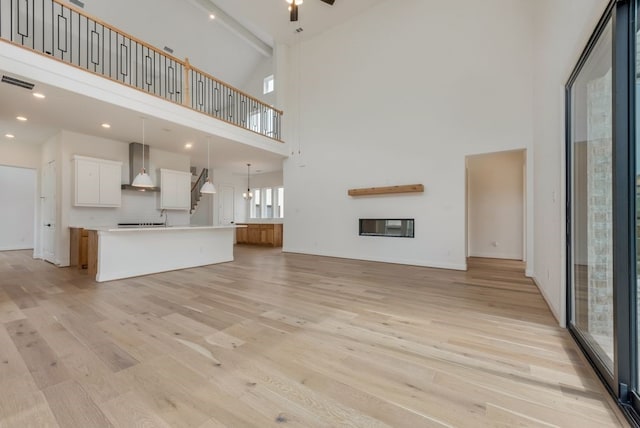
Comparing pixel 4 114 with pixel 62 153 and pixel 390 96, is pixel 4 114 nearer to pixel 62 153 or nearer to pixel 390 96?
pixel 62 153

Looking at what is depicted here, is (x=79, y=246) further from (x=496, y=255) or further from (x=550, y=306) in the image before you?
(x=496, y=255)

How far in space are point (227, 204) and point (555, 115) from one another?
10037 millimetres

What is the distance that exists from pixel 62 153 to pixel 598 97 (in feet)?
27.1

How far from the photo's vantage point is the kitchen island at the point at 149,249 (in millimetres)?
4289

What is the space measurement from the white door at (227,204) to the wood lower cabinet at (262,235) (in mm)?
907

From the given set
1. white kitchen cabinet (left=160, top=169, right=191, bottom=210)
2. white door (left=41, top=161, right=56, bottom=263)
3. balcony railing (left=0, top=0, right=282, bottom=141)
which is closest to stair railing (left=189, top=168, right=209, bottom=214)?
white kitchen cabinet (left=160, top=169, right=191, bottom=210)

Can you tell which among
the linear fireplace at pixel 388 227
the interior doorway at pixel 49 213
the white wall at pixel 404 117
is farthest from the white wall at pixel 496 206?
the interior doorway at pixel 49 213

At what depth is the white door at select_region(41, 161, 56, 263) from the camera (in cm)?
595

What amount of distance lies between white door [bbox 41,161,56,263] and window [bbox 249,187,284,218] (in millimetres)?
6075

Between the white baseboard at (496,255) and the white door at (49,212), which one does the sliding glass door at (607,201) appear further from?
the white door at (49,212)

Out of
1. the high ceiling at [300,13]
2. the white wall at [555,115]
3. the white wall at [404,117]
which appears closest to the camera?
the white wall at [555,115]

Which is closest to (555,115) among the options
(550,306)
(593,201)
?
(593,201)

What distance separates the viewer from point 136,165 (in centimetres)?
652

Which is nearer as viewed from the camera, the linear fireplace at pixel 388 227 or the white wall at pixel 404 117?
the white wall at pixel 404 117
